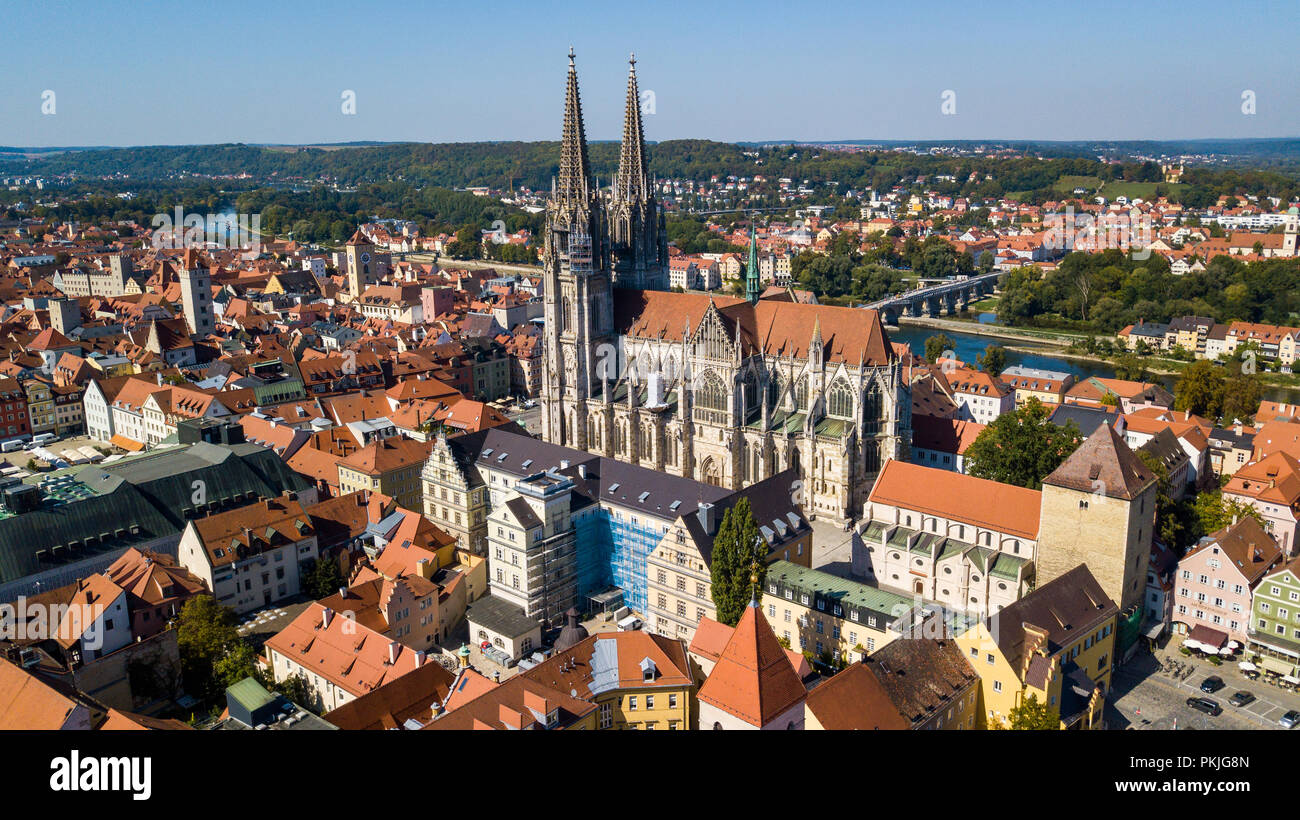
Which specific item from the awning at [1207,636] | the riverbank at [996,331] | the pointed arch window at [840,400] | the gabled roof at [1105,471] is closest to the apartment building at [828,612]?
the gabled roof at [1105,471]

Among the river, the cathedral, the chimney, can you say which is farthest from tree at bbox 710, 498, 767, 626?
the river

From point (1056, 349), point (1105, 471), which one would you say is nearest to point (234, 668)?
point (1105, 471)

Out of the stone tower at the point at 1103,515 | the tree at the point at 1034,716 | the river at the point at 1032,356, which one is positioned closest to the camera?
the tree at the point at 1034,716

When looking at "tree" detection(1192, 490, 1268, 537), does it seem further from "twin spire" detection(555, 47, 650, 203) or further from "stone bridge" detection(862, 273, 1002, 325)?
"stone bridge" detection(862, 273, 1002, 325)

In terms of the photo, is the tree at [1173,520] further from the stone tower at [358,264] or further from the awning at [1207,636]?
the stone tower at [358,264]

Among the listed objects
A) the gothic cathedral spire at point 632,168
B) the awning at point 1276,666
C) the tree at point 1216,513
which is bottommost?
the awning at point 1276,666

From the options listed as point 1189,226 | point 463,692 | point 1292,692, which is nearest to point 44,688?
point 463,692

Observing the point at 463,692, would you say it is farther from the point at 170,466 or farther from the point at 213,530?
the point at 170,466
